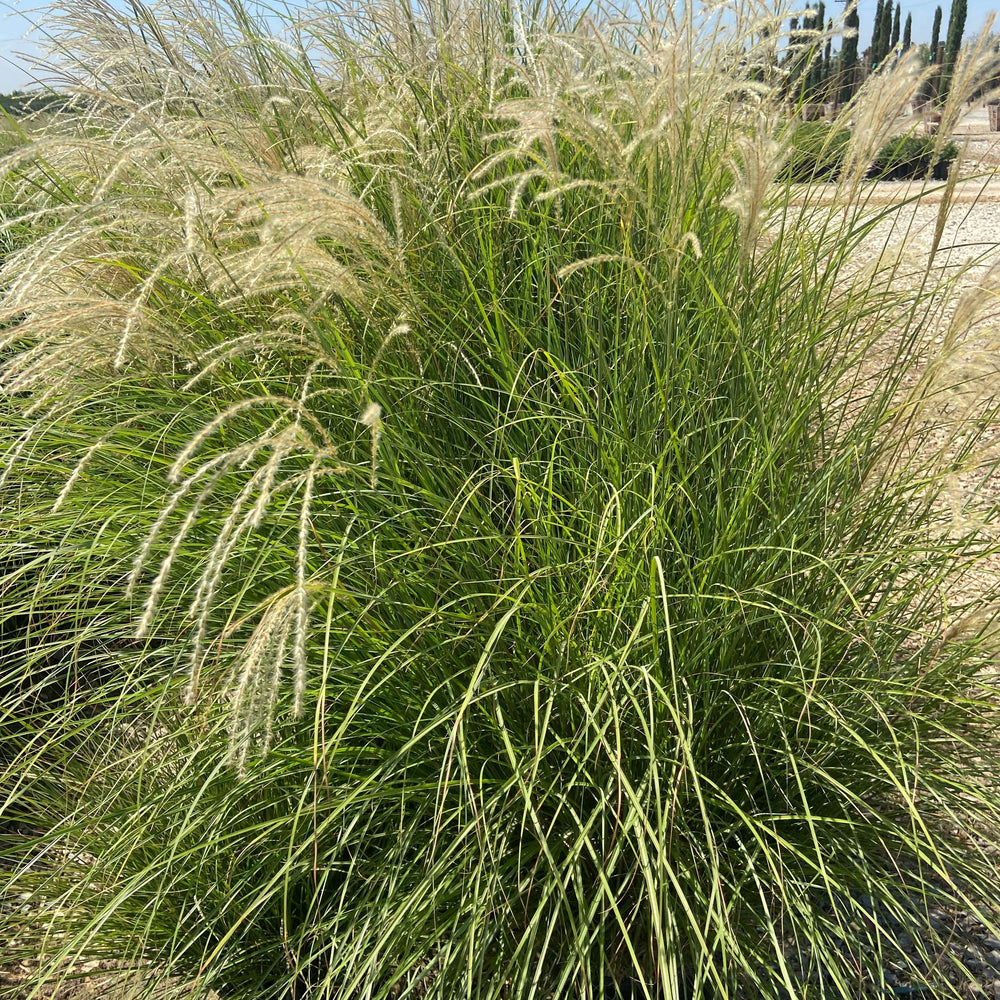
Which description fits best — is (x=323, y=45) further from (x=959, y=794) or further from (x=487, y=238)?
(x=959, y=794)

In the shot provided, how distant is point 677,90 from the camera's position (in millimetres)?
1793

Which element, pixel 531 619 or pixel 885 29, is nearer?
pixel 531 619

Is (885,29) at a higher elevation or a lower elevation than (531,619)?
lower

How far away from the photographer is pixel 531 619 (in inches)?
73.8

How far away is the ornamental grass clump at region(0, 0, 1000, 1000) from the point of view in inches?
67.8

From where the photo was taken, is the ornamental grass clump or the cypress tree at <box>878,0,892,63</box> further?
the cypress tree at <box>878,0,892,63</box>

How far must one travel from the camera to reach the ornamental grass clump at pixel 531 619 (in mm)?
1722

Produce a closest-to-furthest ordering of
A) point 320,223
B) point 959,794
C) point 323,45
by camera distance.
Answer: point 320,223
point 959,794
point 323,45

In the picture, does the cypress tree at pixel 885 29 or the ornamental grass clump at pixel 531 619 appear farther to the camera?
the cypress tree at pixel 885 29

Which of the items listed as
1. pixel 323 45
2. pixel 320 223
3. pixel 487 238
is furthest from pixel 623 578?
pixel 323 45

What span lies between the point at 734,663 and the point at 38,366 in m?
1.69

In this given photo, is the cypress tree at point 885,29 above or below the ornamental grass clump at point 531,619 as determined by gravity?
below

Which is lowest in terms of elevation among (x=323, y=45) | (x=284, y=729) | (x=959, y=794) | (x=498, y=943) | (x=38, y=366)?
(x=959, y=794)

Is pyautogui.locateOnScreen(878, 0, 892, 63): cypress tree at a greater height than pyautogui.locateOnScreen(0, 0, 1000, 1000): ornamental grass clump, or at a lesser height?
lesser
